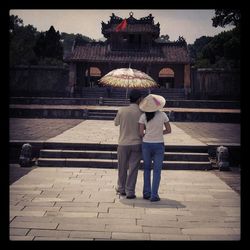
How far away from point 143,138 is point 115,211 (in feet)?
3.77

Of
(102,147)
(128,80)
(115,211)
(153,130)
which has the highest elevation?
(128,80)

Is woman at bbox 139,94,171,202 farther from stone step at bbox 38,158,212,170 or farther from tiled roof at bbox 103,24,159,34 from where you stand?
tiled roof at bbox 103,24,159,34

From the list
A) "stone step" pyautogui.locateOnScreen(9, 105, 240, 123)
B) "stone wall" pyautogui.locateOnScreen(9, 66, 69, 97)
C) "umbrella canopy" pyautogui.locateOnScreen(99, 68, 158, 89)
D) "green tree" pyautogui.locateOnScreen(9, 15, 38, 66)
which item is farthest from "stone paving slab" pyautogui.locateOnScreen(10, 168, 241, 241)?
"green tree" pyautogui.locateOnScreen(9, 15, 38, 66)

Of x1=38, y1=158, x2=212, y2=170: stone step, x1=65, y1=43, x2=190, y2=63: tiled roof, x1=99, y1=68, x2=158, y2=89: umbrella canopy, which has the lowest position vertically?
x1=38, y1=158, x2=212, y2=170: stone step

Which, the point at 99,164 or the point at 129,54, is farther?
the point at 129,54

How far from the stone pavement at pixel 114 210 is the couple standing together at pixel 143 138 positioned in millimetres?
332

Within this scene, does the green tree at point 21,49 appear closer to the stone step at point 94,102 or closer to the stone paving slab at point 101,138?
the stone step at point 94,102

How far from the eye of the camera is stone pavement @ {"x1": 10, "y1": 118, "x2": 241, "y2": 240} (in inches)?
149

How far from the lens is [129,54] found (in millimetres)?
31500

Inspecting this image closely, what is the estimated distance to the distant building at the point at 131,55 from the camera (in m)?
30.7

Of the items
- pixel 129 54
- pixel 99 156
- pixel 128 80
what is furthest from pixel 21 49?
pixel 128 80

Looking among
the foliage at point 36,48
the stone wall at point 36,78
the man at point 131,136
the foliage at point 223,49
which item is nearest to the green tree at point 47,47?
the foliage at point 36,48

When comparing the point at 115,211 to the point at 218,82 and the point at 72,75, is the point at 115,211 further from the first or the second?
the point at 218,82
